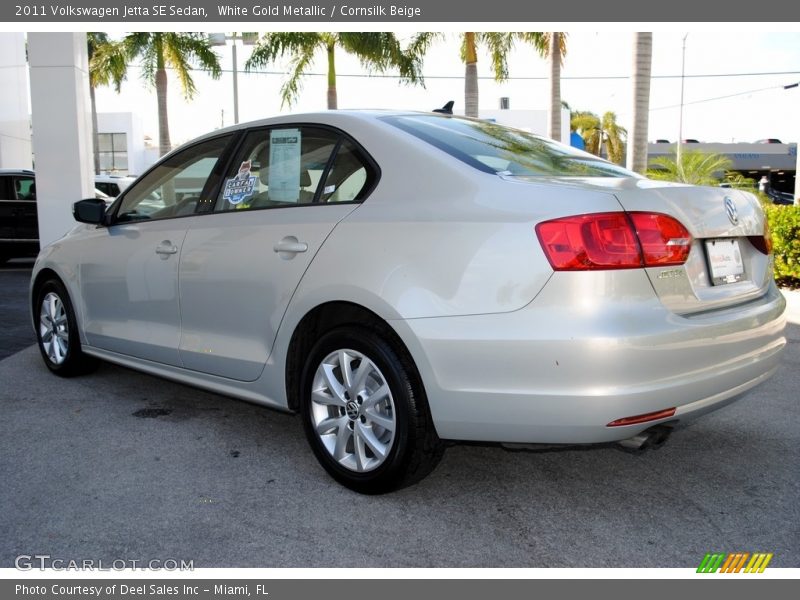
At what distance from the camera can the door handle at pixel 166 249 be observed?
420cm

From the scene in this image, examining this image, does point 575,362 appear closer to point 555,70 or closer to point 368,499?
point 368,499

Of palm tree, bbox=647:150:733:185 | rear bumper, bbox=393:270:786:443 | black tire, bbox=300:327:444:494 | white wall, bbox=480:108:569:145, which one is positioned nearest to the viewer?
rear bumper, bbox=393:270:786:443

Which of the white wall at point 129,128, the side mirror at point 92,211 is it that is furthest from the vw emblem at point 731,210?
the white wall at point 129,128

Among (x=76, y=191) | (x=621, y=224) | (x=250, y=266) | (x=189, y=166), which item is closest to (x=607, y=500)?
(x=621, y=224)

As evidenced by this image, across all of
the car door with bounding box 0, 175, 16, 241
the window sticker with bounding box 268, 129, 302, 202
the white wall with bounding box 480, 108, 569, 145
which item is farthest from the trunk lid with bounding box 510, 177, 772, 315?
the white wall with bounding box 480, 108, 569, 145

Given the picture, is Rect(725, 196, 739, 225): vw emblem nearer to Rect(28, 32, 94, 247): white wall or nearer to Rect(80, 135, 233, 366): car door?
Rect(80, 135, 233, 366): car door

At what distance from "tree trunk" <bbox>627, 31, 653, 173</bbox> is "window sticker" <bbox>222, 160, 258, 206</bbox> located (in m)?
9.28

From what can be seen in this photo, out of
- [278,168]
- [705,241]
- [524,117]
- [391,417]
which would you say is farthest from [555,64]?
[524,117]

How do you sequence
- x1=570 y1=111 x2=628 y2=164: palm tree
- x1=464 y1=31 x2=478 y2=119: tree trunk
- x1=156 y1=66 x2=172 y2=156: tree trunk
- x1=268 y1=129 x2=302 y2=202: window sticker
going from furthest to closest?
x1=570 y1=111 x2=628 y2=164: palm tree → x1=156 y1=66 x2=172 y2=156: tree trunk → x1=464 y1=31 x2=478 y2=119: tree trunk → x1=268 y1=129 x2=302 y2=202: window sticker

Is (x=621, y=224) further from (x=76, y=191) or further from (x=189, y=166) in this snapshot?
(x=76, y=191)

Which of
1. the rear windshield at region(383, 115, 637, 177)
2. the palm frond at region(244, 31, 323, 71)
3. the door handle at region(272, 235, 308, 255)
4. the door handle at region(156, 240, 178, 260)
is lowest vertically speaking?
the door handle at region(156, 240, 178, 260)

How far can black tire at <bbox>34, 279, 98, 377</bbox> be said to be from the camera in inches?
208

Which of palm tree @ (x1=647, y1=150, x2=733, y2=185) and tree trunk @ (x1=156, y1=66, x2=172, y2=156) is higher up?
tree trunk @ (x1=156, y1=66, x2=172, y2=156)

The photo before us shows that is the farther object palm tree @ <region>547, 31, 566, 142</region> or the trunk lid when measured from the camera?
palm tree @ <region>547, 31, 566, 142</region>
